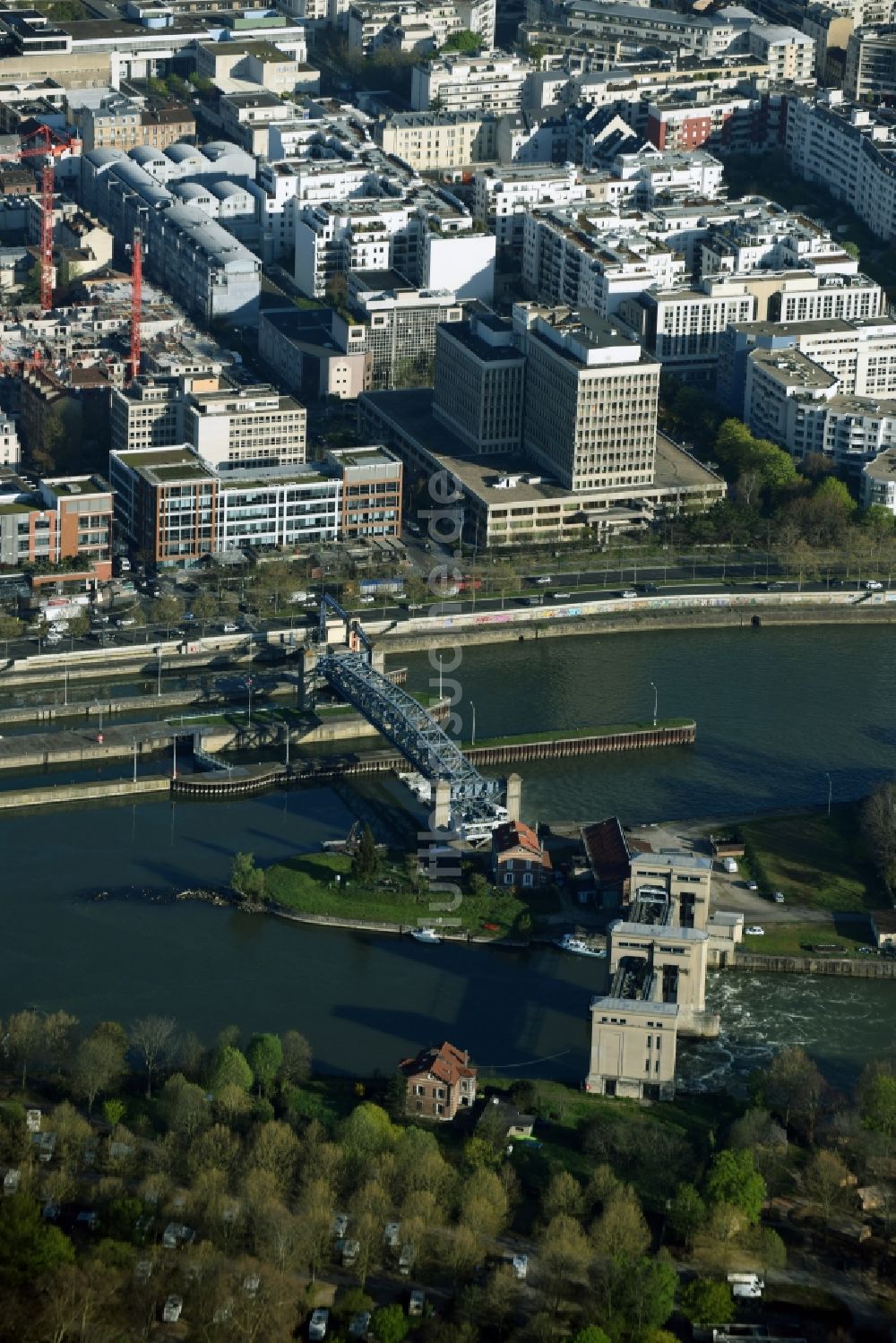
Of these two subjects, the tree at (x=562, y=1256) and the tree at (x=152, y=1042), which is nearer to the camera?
the tree at (x=562, y=1256)

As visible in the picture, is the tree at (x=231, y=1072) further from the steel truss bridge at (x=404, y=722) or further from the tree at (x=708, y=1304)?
the steel truss bridge at (x=404, y=722)

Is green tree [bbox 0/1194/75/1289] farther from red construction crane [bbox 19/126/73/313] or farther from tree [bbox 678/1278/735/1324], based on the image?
red construction crane [bbox 19/126/73/313]

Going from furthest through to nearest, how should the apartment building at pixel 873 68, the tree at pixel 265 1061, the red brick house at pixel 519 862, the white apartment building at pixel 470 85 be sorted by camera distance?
the apartment building at pixel 873 68
the white apartment building at pixel 470 85
the red brick house at pixel 519 862
the tree at pixel 265 1061

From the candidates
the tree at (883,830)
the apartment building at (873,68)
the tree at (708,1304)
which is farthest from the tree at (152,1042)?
the apartment building at (873,68)

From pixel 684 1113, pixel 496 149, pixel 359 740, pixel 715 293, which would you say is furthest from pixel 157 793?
pixel 496 149

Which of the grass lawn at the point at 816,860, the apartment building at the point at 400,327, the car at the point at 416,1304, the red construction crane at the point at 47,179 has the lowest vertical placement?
the grass lawn at the point at 816,860

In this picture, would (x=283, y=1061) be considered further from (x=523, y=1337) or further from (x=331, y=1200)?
(x=523, y=1337)

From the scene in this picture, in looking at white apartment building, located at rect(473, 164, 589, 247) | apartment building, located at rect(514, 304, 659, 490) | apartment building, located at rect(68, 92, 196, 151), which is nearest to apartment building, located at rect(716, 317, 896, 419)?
apartment building, located at rect(514, 304, 659, 490)
